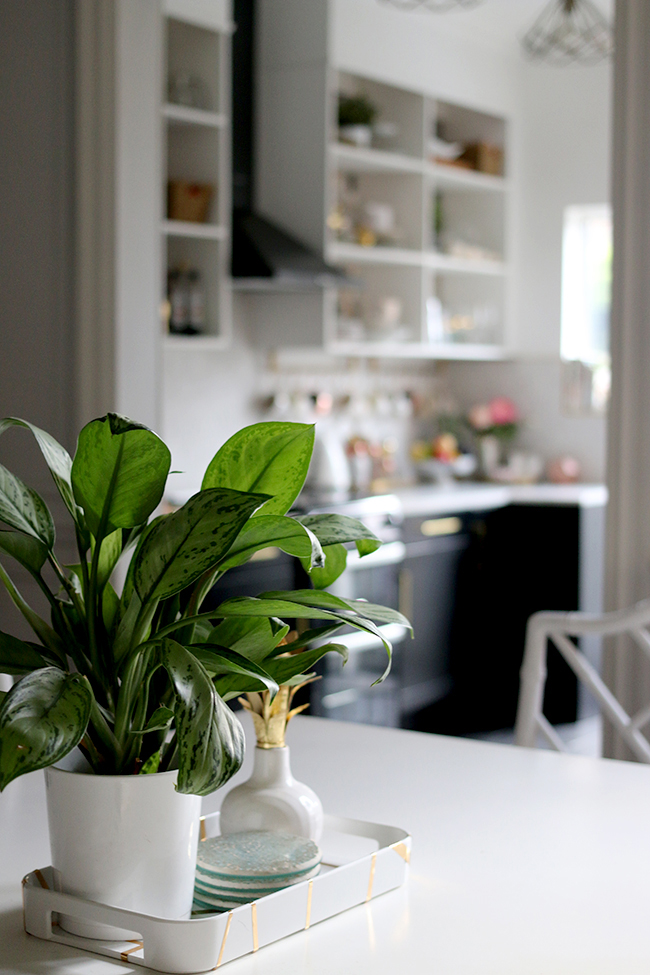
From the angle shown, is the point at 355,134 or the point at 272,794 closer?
the point at 272,794

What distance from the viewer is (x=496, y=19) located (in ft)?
17.1

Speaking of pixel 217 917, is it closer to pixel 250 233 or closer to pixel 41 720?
pixel 41 720

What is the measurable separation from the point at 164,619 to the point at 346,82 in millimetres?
4559

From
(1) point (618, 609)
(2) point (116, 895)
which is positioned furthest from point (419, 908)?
(1) point (618, 609)

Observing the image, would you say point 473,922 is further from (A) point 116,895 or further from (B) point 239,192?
(B) point 239,192

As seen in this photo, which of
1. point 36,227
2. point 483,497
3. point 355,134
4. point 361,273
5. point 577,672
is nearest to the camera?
point 577,672

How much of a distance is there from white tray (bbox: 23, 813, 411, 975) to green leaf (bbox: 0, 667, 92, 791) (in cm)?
19

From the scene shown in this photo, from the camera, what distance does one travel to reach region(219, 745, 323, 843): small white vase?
3.73ft

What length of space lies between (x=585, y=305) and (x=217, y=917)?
509 centimetres

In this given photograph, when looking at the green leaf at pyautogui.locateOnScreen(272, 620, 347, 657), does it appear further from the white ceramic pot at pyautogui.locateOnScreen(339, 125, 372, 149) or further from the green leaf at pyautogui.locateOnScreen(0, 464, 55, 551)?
the white ceramic pot at pyautogui.locateOnScreen(339, 125, 372, 149)

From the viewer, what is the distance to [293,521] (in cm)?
94

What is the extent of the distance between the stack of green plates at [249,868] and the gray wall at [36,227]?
168 cm

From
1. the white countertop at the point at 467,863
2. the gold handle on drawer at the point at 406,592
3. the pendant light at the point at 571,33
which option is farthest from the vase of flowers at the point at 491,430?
the white countertop at the point at 467,863

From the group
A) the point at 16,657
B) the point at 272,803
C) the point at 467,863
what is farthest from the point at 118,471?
the point at 467,863
